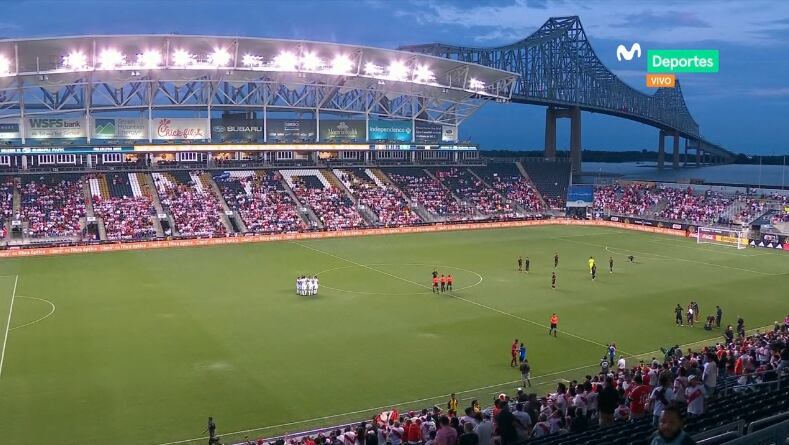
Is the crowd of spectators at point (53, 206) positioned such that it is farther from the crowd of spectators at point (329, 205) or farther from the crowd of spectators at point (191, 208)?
the crowd of spectators at point (329, 205)

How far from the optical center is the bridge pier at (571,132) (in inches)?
3888

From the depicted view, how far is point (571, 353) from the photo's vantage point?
27.4 metres

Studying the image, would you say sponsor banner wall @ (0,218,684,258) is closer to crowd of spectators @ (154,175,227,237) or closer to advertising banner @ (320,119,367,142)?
crowd of spectators @ (154,175,227,237)

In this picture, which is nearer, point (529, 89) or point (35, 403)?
point (35, 403)

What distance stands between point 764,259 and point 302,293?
118 ft

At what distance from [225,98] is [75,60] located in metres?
16.7

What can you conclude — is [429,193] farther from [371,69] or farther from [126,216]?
[126,216]

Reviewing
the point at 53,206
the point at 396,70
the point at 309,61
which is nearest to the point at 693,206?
the point at 396,70

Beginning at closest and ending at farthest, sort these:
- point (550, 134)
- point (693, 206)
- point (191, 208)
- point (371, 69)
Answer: point (191, 208) < point (371, 69) < point (693, 206) < point (550, 134)

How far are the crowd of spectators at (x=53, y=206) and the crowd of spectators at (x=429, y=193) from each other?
32.9 metres

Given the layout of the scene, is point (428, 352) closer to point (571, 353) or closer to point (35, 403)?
point (571, 353)

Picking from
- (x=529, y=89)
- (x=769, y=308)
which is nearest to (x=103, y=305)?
(x=769, y=308)

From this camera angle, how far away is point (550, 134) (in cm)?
10169

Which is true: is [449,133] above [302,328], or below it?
above
